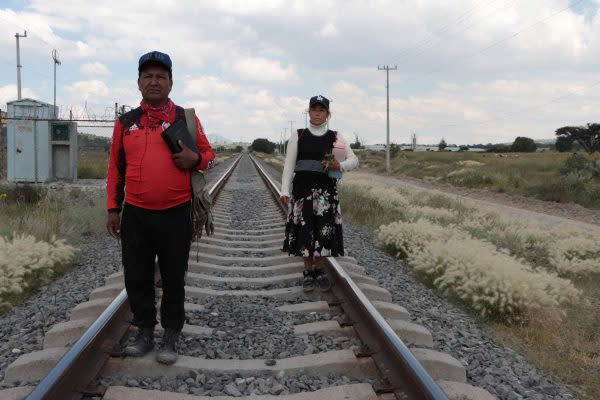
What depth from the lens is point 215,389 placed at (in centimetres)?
326

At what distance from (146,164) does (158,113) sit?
0.32m

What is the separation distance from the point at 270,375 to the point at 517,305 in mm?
2663

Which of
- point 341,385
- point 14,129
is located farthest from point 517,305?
point 14,129

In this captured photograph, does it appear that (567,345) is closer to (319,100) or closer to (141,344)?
(319,100)

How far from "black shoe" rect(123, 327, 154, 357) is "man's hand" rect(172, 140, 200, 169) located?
1148 millimetres

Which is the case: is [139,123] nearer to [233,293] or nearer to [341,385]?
[341,385]

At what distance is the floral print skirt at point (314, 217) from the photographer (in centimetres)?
509

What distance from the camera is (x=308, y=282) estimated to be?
521 cm

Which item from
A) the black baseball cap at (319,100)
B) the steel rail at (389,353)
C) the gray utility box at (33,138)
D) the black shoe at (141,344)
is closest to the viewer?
the steel rail at (389,353)

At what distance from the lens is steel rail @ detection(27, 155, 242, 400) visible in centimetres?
283

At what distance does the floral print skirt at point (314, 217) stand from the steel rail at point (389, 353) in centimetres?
46

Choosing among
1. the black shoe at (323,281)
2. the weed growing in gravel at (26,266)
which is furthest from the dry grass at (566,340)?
the weed growing in gravel at (26,266)

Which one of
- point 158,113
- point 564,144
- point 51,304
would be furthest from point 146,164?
point 564,144

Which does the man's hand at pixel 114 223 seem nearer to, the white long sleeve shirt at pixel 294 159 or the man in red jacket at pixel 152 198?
the man in red jacket at pixel 152 198
